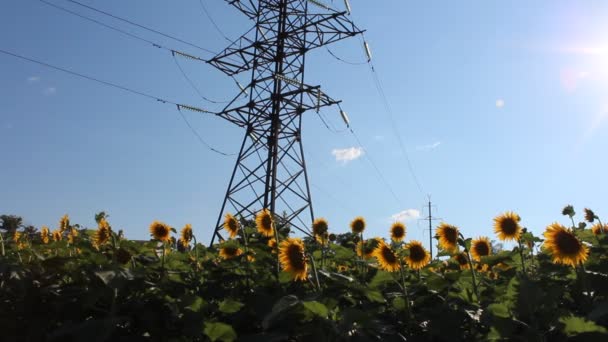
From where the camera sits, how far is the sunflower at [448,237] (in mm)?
3271

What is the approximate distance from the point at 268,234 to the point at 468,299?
135cm

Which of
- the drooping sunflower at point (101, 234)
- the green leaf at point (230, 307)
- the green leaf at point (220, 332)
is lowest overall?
the green leaf at point (220, 332)

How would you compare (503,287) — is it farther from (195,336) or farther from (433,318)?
(195,336)

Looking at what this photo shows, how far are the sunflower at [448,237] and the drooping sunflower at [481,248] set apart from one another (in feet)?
1.29

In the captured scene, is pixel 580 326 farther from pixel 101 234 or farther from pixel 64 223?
pixel 64 223

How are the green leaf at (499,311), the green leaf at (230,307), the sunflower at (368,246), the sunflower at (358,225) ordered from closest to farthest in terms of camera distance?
1. the green leaf at (499,311)
2. the green leaf at (230,307)
3. the sunflower at (368,246)
4. the sunflower at (358,225)

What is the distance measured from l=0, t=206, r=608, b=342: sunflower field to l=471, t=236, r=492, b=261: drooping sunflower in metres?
0.63

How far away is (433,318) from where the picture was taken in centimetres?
228

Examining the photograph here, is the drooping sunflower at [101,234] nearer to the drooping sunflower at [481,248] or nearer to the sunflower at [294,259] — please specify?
the sunflower at [294,259]

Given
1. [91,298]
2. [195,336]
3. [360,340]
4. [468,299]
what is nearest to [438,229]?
[468,299]

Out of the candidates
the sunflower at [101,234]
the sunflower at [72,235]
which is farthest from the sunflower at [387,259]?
the sunflower at [72,235]

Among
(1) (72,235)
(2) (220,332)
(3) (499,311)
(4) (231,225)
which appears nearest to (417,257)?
(3) (499,311)

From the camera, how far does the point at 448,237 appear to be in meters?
3.32

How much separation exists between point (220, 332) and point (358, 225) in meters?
2.18
